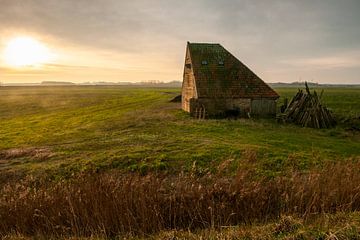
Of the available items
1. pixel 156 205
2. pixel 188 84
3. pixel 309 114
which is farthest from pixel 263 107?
pixel 156 205

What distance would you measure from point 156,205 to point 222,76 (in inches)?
953

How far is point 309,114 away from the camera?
76.7ft

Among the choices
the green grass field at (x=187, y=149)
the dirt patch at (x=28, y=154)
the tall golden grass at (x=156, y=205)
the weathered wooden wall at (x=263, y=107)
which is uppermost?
the weathered wooden wall at (x=263, y=107)

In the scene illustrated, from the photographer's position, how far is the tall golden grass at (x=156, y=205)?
20.0ft

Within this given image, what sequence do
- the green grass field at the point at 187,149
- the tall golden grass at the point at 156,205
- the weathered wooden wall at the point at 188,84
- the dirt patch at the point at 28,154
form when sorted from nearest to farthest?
the tall golden grass at the point at 156,205
the green grass field at the point at 187,149
the dirt patch at the point at 28,154
the weathered wooden wall at the point at 188,84

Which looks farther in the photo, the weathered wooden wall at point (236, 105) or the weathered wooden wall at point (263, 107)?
the weathered wooden wall at point (263, 107)

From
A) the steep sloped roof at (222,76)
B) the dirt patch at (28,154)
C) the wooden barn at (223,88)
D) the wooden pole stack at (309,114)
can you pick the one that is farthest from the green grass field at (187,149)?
the steep sloped roof at (222,76)

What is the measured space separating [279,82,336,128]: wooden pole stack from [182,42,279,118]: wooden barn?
10.4 ft

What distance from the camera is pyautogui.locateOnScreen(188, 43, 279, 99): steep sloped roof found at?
28031 mm

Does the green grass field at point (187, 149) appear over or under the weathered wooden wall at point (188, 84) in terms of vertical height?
under

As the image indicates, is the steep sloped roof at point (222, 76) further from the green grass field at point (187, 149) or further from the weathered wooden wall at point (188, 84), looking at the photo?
the green grass field at point (187, 149)

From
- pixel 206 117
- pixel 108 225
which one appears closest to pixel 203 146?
pixel 108 225

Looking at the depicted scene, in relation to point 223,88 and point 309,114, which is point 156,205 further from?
point 223,88

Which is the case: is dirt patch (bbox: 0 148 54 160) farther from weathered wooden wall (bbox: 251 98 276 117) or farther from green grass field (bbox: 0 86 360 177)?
weathered wooden wall (bbox: 251 98 276 117)
